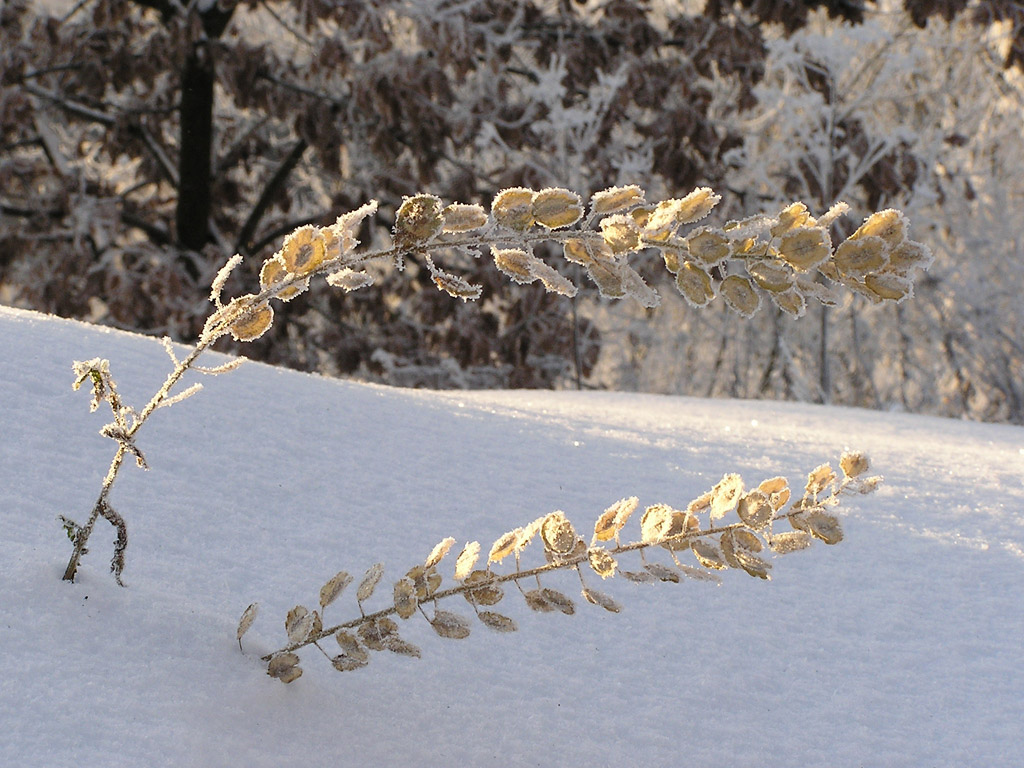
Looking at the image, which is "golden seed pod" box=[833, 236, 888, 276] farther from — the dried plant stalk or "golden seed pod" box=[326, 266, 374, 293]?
"golden seed pod" box=[326, 266, 374, 293]

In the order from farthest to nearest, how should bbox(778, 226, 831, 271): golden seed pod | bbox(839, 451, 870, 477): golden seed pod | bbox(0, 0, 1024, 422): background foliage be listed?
bbox(0, 0, 1024, 422): background foliage, bbox(839, 451, 870, 477): golden seed pod, bbox(778, 226, 831, 271): golden seed pod

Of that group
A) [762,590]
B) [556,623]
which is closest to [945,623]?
[762,590]

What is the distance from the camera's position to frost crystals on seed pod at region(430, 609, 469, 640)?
0.92 metres

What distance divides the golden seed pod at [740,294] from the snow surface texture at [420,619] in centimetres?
48

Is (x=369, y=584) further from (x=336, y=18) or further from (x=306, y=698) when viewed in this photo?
(x=336, y=18)

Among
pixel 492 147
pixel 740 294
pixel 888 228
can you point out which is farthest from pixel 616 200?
pixel 492 147

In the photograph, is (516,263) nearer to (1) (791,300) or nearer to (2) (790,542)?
(1) (791,300)

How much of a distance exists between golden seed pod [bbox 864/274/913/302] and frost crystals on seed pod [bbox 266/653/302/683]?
2.17 feet

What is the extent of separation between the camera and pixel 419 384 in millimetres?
5750

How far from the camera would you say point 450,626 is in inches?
36.5

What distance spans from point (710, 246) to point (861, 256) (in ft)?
0.45

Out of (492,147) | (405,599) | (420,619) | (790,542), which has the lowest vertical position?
(420,619)

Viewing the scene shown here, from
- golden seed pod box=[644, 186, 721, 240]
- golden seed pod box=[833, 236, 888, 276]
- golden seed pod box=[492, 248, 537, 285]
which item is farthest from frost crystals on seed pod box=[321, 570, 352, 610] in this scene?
golden seed pod box=[833, 236, 888, 276]

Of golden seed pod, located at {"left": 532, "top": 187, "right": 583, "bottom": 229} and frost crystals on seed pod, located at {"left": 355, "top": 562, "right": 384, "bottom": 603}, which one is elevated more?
golden seed pod, located at {"left": 532, "top": 187, "right": 583, "bottom": 229}
